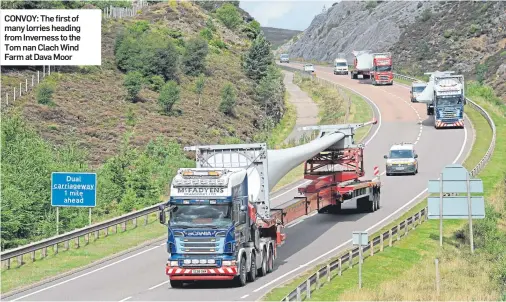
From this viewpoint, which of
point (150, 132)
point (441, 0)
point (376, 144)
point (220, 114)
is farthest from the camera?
point (441, 0)

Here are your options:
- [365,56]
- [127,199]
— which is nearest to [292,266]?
[127,199]

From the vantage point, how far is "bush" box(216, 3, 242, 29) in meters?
150

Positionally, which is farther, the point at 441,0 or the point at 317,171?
the point at 441,0

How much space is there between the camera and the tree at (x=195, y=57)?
107 metres

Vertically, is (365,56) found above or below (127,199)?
above

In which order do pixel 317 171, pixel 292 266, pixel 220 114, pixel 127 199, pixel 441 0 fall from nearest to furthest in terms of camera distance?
pixel 292 266 → pixel 317 171 → pixel 127 199 → pixel 220 114 → pixel 441 0

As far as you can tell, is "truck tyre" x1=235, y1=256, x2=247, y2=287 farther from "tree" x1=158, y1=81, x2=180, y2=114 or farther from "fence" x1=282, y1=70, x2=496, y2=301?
"tree" x1=158, y1=81, x2=180, y2=114

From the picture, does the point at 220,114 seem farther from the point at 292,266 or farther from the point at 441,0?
the point at 441,0

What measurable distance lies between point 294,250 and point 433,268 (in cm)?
542

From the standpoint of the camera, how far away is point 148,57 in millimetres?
99000

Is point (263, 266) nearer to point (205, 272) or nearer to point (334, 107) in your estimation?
point (205, 272)

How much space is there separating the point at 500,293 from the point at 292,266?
736 cm

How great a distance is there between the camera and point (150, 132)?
8288cm

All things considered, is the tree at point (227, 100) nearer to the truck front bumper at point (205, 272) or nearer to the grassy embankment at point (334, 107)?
the grassy embankment at point (334, 107)
